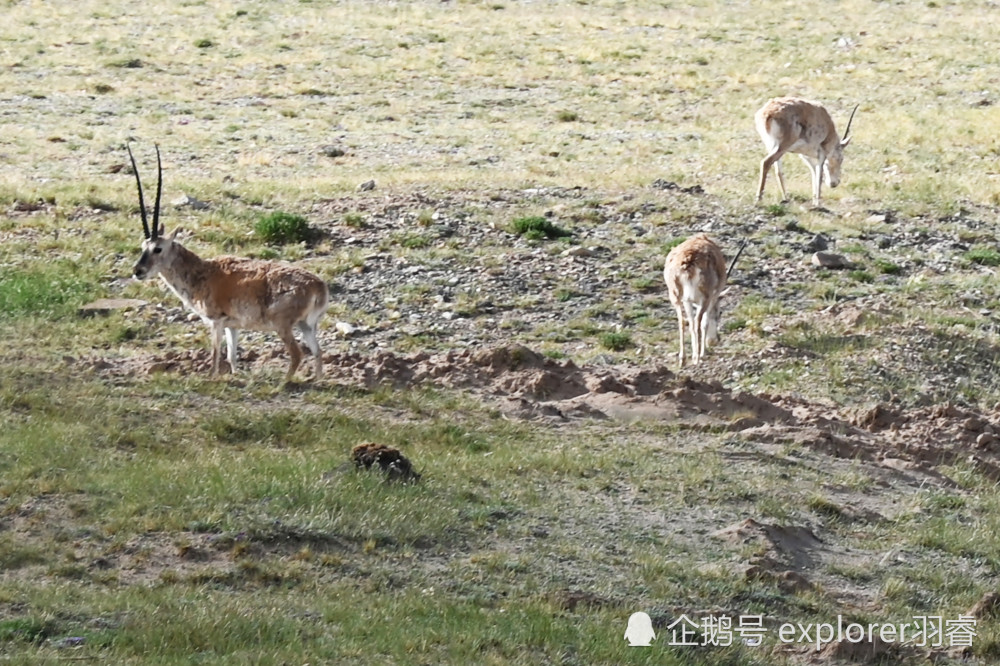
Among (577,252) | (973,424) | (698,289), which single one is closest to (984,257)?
(577,252)

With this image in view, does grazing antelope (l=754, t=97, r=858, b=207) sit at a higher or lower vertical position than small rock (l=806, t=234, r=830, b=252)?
higher

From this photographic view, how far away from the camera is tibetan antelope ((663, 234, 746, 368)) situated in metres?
16.9

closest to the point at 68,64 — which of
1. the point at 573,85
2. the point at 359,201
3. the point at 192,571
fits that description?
the point at 573,85

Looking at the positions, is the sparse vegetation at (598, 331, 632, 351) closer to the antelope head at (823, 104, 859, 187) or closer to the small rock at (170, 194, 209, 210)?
the small rock at (170, 194, 209, 210)

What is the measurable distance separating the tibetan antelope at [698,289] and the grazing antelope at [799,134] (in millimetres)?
8207

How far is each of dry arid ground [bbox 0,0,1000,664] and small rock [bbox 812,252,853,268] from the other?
196mm

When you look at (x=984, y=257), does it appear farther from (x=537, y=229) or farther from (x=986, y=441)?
(x=986, y=441)

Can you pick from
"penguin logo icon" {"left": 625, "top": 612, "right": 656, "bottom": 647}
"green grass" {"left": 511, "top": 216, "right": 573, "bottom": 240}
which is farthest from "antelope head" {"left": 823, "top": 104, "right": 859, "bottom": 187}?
"penguin logo icon" {"left": 625, "top": 612, "right": 656, "bottom": 647}

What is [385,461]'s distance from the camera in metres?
11.5

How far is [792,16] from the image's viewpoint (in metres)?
51.7

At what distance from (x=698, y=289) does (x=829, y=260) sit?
14.3ft

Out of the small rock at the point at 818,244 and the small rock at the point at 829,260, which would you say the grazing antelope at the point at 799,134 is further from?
the small rock at the point at 829,260

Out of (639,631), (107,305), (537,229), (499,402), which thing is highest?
(639,631)

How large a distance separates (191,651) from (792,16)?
4657 centimetres
